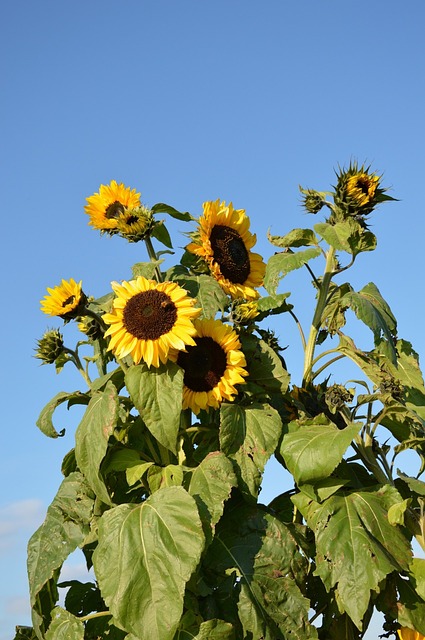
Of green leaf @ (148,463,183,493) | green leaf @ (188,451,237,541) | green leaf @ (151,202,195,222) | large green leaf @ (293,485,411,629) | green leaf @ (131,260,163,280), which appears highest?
green leaf @ (151,202,195,222)

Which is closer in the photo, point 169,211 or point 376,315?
point 376,315

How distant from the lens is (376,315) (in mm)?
3477

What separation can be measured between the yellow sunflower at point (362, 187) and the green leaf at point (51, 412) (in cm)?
138

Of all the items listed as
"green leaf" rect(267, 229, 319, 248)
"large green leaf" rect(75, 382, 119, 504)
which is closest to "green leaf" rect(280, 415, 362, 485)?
"large green leaf" rect(75, 382, 119, 504)

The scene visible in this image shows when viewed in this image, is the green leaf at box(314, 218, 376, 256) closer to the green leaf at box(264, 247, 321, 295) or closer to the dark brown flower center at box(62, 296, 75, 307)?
the green leaf at box(264, 247, 321, 295)

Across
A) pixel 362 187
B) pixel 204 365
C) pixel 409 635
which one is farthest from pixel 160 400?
pixel 409 635

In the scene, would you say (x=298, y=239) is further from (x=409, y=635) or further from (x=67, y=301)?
(x=409, y=635)

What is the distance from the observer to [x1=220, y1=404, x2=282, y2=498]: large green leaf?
318 centimetres

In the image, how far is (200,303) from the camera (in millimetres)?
3408

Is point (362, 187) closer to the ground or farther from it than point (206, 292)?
farther from it

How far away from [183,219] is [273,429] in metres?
0.98

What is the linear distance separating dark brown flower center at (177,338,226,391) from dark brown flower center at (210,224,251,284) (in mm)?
400

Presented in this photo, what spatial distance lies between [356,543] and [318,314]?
1.02 meters

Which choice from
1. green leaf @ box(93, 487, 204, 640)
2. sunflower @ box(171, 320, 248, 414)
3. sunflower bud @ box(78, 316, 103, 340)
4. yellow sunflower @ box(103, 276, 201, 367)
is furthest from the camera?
sunflower bud @ box(78, 316, 103, 340)
